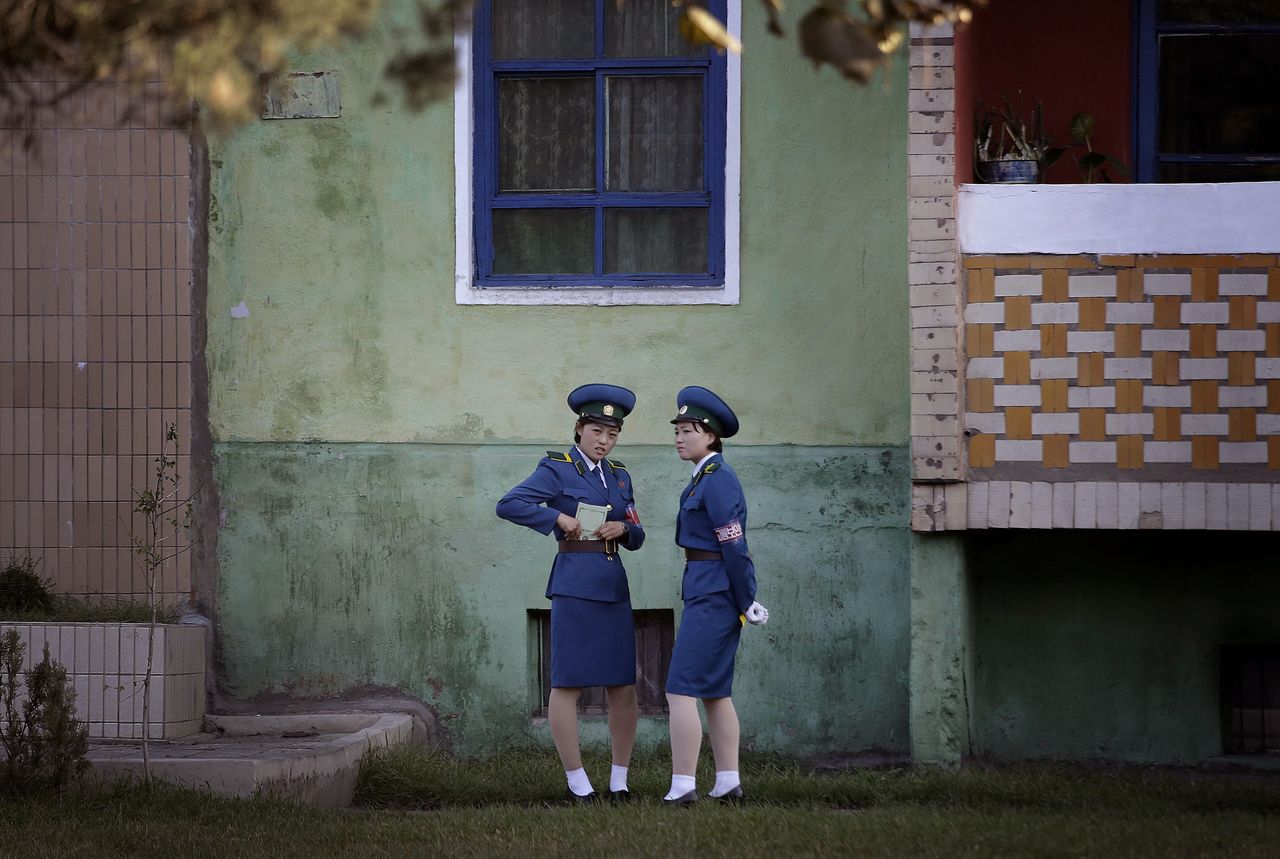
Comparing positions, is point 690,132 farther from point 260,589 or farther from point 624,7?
point 260,589

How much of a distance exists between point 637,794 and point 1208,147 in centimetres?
482

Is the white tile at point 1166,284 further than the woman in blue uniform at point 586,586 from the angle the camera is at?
Yes

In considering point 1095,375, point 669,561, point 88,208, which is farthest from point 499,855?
point 88,208

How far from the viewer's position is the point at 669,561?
9.20 m

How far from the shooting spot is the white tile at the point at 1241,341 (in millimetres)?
8383

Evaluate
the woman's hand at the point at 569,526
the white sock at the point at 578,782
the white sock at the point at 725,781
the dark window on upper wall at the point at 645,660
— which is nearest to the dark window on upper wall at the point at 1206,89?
the dark window on upper wall at the point at 645,660

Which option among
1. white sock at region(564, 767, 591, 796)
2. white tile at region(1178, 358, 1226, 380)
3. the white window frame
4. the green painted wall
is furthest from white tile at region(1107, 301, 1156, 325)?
white sock at region(564, 767, 591, 796)

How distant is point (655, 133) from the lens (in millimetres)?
9477

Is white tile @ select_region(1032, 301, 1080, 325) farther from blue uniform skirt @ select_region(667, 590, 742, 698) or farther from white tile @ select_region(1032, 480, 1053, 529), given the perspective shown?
blue uniform skirt @ select_region(667, 590, 742, 698)

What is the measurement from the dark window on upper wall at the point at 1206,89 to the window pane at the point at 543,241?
3.11 meters

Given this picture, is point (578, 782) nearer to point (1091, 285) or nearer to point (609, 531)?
point (609, 531)

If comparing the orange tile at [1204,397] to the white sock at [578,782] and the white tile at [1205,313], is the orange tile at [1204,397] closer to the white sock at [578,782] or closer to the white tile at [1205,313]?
the white tile at [1205,313]

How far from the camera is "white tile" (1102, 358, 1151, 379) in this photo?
8.44 meters

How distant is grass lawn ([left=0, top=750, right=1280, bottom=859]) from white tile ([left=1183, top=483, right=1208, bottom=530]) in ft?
4.07
